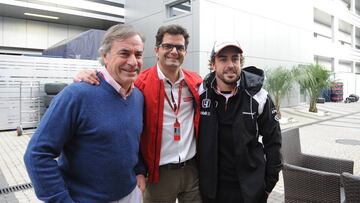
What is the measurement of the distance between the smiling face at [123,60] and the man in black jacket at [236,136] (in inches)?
27.2

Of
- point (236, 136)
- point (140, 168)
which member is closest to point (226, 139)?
point (236, 136)

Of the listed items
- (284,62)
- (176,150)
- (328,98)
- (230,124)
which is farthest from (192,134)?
(328,98)

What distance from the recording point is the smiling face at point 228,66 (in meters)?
2.11

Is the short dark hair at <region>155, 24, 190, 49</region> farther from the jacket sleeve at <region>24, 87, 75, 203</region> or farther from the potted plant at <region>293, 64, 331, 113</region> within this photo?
the potted plant at <region>293, 64, 331, 113</region>

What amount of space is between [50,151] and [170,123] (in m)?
0.94

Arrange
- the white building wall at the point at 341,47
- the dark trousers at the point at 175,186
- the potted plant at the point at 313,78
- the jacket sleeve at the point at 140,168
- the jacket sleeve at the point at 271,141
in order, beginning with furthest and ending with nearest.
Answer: the white building wall at the point at 341,47 → the potted plant at the point at 313,78 → the dark trousers at the point at 175,186 → the jacket sleeve at the point at 271,141 → the jacket sleeve at the point at 140,168

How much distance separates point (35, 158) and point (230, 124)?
1304mm

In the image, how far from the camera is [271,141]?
212 cm

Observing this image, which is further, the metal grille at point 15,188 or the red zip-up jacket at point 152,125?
the metal grille at point 15,188

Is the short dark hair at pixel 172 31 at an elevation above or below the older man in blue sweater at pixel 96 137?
above

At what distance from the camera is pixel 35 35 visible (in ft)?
61.9

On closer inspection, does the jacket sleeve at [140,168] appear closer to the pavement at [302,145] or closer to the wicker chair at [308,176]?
the wicker chair at [308,176]

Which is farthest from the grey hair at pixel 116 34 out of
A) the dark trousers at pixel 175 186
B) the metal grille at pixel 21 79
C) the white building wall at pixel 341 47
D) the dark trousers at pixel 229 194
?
the white building wall at pixel 341 47

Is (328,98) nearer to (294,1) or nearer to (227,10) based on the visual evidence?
(294,1)
